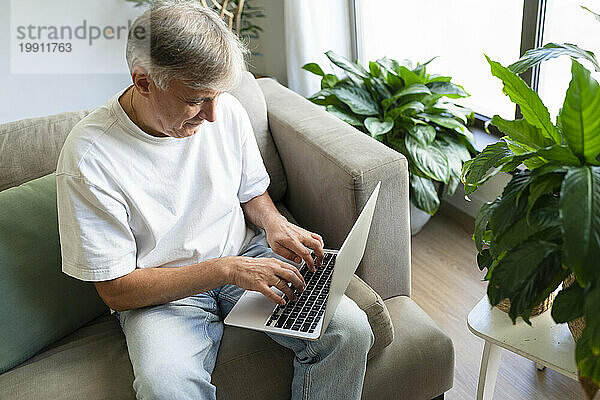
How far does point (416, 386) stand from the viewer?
1466 mm

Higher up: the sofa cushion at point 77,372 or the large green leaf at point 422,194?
the large green leaf at point 422,194

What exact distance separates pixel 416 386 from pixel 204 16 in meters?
0.99

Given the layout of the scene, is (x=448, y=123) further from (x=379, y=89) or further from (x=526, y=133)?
(x=526, y=133)

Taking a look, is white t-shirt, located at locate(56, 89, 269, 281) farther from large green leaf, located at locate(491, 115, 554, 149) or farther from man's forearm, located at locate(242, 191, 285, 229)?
large green leaf, located at locate(491, 115, 554, 149)

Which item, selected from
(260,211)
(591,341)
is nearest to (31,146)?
(260,211)

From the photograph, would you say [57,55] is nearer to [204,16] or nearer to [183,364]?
[204,16]

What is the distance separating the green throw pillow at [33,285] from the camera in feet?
4.41

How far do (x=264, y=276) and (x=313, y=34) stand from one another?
6.12 ft

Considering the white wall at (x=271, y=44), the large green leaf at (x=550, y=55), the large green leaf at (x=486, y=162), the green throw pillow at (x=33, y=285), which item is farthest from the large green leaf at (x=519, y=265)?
the white wall at (x=271, y=44)

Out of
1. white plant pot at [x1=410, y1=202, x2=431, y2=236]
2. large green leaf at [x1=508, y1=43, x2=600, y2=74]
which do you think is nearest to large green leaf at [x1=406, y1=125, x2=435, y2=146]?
white plant pot at [x1=410, y1=202, x2=431, y2=236]

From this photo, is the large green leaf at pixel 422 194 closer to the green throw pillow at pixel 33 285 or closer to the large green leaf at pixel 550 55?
the large green leaf at pixel 550 55

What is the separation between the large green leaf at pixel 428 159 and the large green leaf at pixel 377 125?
0.08 metres

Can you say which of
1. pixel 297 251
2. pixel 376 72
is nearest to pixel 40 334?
pixel 297 251

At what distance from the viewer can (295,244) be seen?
144 centimetres
